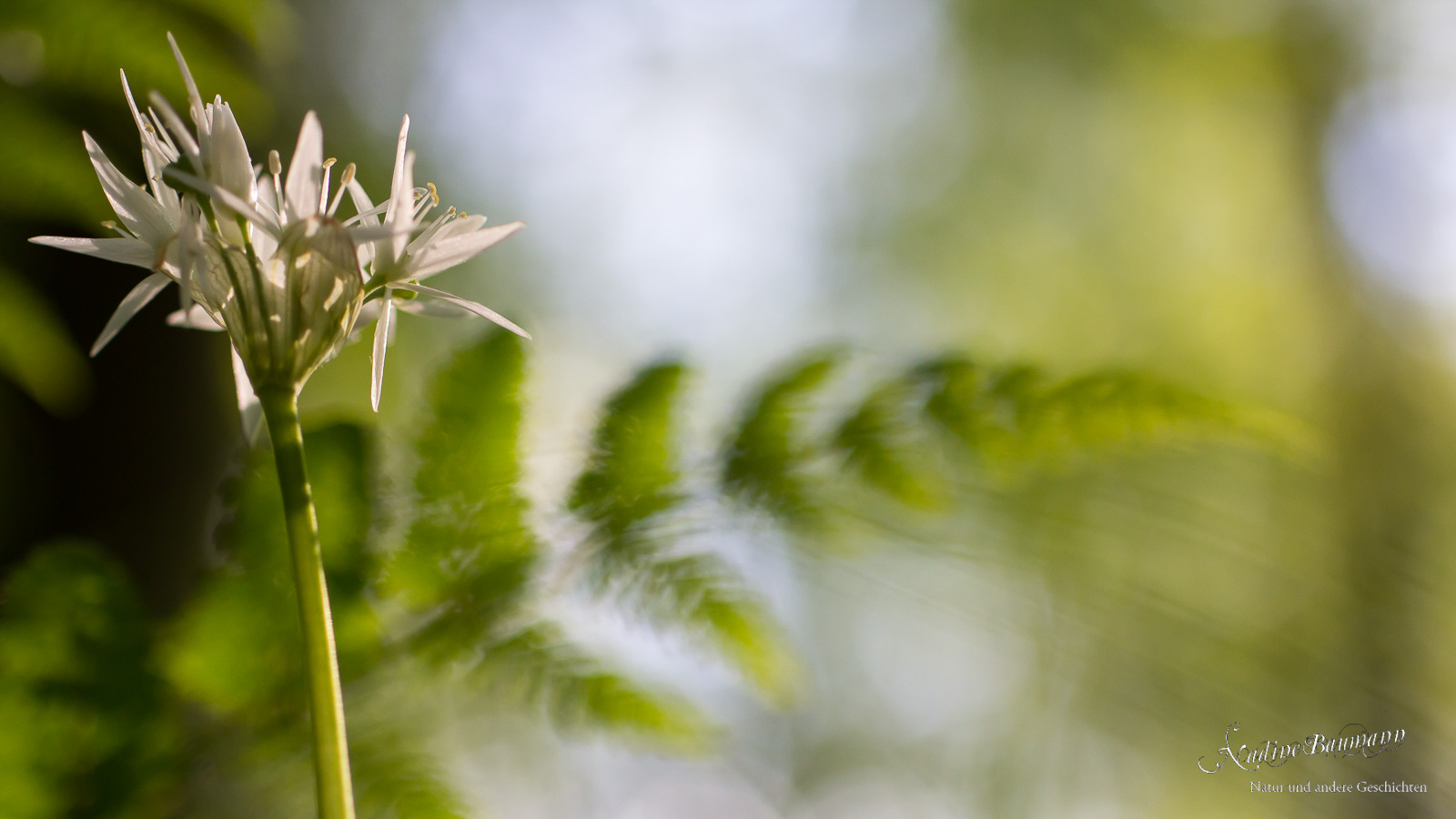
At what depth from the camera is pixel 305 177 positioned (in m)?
0.23

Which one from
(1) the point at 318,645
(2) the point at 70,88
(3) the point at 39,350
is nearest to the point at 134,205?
(1) the point at 318,645

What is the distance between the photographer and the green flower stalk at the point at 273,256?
0.21 meters

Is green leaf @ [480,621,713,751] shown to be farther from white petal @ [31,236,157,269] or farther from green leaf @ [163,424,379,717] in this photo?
white petal @ [31,236,157,269]

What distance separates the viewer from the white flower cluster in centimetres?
22

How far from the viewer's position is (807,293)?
236 cm

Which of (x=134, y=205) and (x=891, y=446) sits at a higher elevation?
(x=891, y=446)

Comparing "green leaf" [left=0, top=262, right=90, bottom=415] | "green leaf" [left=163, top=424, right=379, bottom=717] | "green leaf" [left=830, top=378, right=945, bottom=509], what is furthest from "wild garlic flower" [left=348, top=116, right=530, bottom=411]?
"green leaf" [left=0, top=262, right=90, bottom=415]

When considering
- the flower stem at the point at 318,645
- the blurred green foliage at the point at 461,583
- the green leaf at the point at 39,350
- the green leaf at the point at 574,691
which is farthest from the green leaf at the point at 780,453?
the green leaf at the point at 39,350

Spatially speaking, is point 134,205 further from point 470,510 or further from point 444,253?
point 470,510

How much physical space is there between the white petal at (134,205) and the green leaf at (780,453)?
0.36 metres

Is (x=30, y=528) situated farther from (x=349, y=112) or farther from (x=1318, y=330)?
(x=1318, y=330)

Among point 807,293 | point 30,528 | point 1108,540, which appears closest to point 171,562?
point 30,528

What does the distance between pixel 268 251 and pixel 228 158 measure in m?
0.04

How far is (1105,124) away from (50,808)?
2.52m
